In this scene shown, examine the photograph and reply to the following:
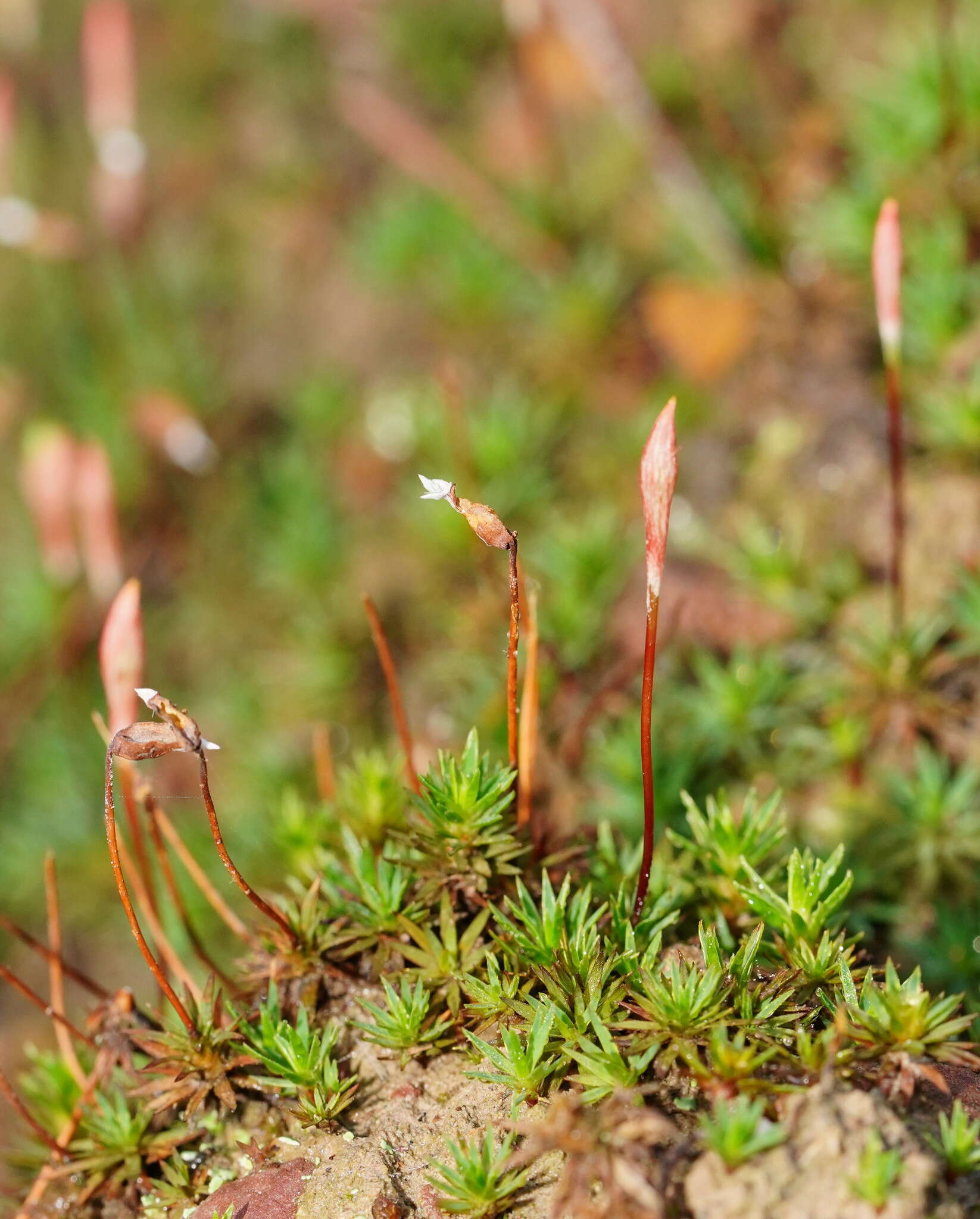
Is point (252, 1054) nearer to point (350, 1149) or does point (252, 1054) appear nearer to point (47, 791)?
point (350, 1149)

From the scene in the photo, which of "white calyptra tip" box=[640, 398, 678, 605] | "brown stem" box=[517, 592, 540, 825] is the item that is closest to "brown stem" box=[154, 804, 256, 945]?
"brown stem" box=[517, 592, 540, 825]

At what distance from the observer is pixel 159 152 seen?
3854mm

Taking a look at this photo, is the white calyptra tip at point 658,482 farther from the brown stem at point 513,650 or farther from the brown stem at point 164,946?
the brown stem at point 164,946

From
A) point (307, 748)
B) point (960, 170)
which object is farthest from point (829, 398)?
point (307, 748)

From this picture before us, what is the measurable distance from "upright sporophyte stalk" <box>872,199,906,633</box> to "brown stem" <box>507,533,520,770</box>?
96 cm

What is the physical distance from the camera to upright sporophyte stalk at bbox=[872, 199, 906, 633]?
6.44 feet

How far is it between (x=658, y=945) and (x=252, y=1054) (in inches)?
26.4

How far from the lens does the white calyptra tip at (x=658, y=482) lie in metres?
1.51

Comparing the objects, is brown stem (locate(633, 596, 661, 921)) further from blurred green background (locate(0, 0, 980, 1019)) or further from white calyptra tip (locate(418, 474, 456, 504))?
blurred green background (locate(0, 0, 980, 1019))

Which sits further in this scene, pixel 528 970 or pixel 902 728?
pixel 902 728

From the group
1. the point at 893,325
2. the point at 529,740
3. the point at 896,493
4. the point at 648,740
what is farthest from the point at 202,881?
the point at 893,325

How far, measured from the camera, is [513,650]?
66.4 inches

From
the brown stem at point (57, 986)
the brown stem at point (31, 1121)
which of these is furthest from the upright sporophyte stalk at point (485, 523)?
the brown stem at point (31, 1121)

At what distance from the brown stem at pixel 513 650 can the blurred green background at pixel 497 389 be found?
48 cm
